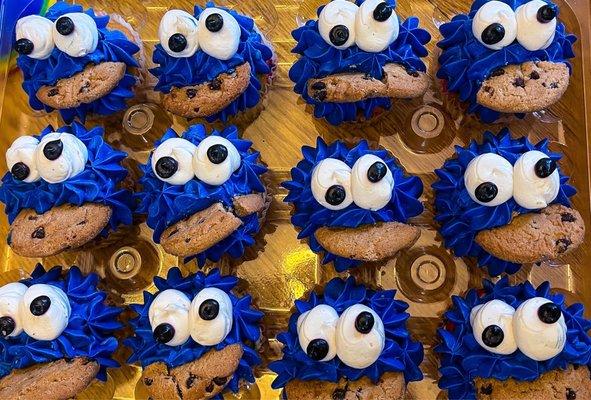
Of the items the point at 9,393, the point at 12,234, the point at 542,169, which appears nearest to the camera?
the point at 542,169

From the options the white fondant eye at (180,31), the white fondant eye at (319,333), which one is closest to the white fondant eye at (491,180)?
the white fondant eye at (319,333)

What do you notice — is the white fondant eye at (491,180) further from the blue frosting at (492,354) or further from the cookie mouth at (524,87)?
the blue frosting at (492,354)

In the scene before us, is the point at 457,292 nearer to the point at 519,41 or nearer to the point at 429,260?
the point at 429,260

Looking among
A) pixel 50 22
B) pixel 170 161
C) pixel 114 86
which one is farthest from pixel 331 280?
pixel 50 22

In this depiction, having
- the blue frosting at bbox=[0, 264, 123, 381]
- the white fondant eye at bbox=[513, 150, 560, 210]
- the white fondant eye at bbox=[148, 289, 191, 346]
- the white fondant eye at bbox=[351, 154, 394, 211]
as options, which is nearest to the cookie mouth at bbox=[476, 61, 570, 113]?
the white fondant eye at bbox=[513, 150, 560, 210]

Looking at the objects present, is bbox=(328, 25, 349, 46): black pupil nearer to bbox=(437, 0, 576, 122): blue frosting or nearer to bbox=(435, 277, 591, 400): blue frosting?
bbox=(437, 0, 576, 122): blue frosting

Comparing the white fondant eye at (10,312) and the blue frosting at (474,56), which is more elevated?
the blue frosting at (474,56)

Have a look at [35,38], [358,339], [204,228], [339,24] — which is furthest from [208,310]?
[35,38]
